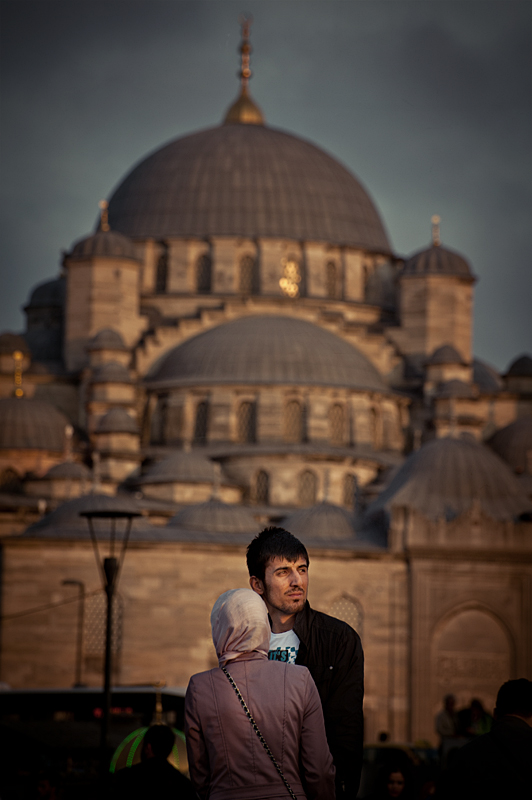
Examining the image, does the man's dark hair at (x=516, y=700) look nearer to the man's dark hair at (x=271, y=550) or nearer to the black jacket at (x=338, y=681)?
the black jacket at (x=338, y=681)

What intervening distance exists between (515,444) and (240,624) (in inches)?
1966

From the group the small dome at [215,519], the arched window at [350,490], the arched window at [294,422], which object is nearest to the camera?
the small dome at [215,519]

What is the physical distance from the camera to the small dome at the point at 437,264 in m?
61.9

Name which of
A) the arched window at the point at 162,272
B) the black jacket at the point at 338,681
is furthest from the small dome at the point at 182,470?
the black jacket at the point at 338,681

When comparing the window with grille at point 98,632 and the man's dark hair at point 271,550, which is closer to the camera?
the man's dark hair at point 271,550

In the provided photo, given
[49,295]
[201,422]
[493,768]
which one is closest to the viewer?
[493,768]

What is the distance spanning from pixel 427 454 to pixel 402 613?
17.1 ft

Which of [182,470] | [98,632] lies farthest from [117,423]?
[98,632]

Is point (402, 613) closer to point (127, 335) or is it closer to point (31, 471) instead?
point (31, 471)

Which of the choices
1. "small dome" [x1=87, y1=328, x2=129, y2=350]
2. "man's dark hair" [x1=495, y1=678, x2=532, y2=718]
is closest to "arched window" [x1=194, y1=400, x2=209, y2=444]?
"small dome" [x1=87, y1=328, x2=129, y2=350]

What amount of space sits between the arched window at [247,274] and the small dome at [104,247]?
5.15 metres

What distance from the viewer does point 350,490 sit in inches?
2106

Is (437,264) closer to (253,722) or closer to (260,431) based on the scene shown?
(260,431)

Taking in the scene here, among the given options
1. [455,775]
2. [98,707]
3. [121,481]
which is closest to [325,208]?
[121,481]
